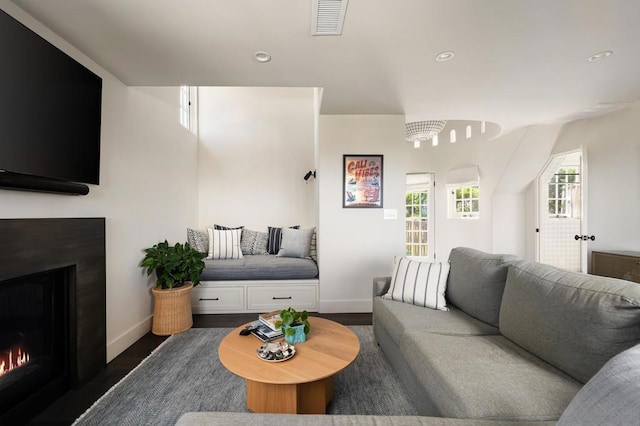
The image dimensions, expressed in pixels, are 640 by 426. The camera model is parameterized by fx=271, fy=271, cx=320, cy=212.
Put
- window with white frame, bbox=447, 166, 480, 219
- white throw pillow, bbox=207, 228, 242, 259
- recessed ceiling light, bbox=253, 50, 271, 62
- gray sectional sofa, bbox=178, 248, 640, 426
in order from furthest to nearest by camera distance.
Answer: window with white frame, bbox=447, 166, 480, 219 < white throw pillow, bbox=207, 228, 242, 259 < recessed ceiling light, bbox=253, 50, 271, 62 < gray sectional sofa, bbox=178, 248, 640, 426

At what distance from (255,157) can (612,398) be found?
4.22 meters

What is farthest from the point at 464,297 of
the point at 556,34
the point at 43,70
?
the point at 43,70

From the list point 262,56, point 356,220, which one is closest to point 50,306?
point 262,56

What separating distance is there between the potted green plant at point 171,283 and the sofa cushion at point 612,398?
281 cm

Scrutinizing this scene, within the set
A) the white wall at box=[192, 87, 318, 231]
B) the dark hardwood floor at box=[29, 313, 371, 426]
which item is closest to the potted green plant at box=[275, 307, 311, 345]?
the dark hardwood floor at box=[29, 313, 371, 426]

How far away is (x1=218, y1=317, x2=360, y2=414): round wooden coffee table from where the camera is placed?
4.37 feet

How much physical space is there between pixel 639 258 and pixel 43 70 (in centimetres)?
538

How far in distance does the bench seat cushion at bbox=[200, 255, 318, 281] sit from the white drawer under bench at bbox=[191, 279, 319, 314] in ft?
0.19

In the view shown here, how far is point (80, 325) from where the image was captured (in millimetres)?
1867

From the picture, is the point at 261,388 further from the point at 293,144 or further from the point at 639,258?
the point at 639,258

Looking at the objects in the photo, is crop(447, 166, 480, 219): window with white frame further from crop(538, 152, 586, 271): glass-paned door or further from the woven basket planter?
the woven basket planter

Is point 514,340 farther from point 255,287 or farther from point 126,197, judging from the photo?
point 126,197

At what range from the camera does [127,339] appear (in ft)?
7.86

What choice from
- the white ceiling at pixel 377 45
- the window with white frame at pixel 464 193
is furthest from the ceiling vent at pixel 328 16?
the window with white frame at pixel 464 193
